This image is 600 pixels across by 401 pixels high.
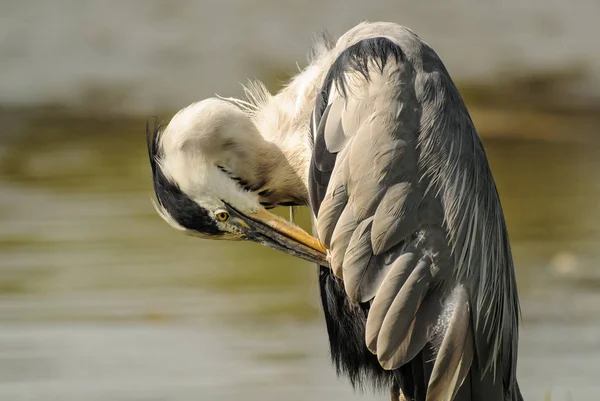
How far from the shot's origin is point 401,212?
12.8 feet

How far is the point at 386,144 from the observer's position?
12.8 ft

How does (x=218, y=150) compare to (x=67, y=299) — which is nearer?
(x=218, y=150)

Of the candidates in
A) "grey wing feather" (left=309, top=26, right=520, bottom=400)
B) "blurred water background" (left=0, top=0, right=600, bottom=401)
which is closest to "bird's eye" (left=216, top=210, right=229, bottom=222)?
"grey wing feather" (left=309, top=26, right=520, bottom=400)

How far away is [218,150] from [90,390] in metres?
2.32

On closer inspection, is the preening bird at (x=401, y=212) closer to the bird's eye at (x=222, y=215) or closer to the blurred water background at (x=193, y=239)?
the bird's eye at (x=222, y=215)

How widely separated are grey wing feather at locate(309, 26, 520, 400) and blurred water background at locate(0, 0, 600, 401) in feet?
5.58

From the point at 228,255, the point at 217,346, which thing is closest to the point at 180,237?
the point at 228,255

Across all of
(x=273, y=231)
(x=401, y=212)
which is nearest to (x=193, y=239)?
(x=273, y=231)

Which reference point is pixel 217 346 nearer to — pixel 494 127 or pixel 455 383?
pixel 455 383

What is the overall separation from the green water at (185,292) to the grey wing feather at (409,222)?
1037mm

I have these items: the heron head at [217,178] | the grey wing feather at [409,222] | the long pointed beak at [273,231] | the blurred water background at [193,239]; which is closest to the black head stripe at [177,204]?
the heron head at [217,178]

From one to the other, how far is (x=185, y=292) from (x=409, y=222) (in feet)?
13.4

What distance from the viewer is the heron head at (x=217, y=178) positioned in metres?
4.41

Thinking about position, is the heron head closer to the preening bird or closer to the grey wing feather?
the preening bird
